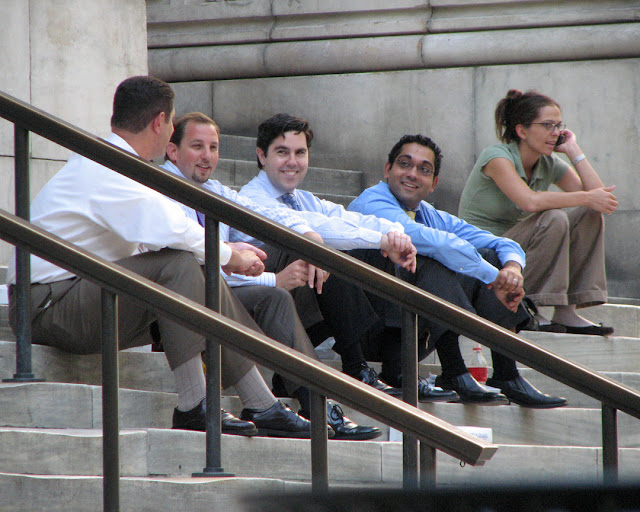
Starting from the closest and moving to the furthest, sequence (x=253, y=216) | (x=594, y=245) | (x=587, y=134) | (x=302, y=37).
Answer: (x=253, y=216) → (x=594, y=245) → (x=587, y=134) → (x=302, y=37)

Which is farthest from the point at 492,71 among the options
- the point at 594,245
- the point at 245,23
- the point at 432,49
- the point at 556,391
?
the point at 556,391

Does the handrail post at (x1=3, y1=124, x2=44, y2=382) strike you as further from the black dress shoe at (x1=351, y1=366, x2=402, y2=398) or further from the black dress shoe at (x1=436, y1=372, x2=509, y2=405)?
the black dress shoe at (x1=436, y1=372, x2=509, y2=405)

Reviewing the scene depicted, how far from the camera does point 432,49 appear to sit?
8156 mm

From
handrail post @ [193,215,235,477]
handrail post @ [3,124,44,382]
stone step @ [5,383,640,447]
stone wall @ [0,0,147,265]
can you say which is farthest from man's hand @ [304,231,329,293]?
stone wall @ [0,0,147,265]

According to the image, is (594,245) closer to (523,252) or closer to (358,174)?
(523,252)

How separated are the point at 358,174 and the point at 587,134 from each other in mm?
1755

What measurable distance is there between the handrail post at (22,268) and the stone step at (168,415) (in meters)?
0.13

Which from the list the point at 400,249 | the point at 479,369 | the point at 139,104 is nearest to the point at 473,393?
the point at 479,369

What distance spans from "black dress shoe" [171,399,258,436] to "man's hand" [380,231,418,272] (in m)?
1.25

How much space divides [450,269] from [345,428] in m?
1.17

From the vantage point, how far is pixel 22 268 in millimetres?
3377

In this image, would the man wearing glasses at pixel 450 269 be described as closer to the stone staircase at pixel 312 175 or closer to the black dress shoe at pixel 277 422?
the black dress shoe at pixel 277 422

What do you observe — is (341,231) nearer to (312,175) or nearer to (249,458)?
(249,458)

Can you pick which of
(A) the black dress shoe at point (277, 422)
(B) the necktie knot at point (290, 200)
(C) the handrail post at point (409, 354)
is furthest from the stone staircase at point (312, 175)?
(C) the handrail post at point (409, 354)
